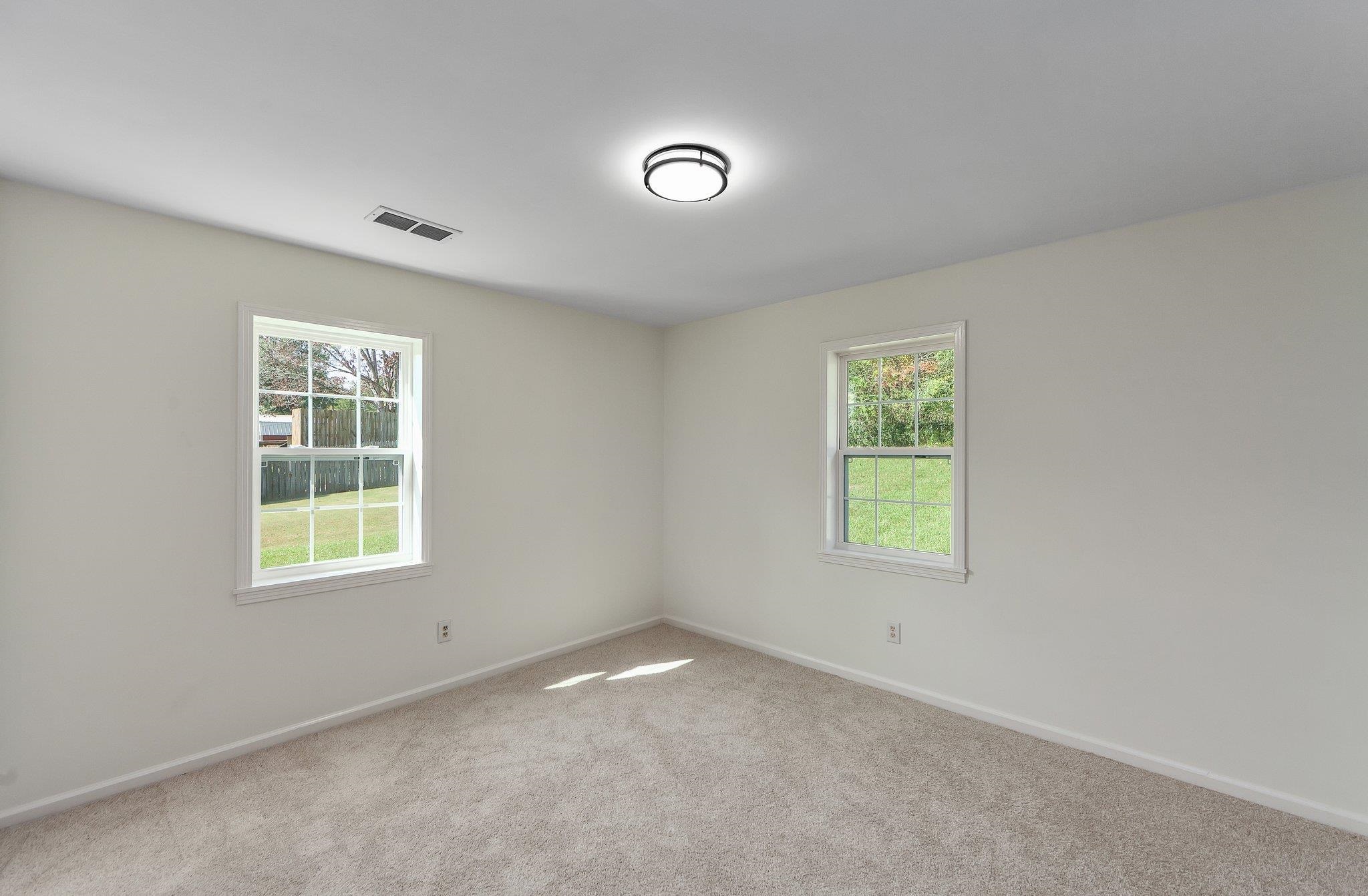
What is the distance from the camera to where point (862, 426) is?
3.86 m

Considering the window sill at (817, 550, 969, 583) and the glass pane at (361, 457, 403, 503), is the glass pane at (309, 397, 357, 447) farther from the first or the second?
the window sill at (817, 550, 969, 583)

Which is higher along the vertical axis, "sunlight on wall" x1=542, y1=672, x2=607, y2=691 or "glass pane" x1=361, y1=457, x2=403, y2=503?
"glass pane" x1=361, y1=457, x2=403, y2=503

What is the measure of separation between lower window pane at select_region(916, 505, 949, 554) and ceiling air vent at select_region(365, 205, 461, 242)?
302cm

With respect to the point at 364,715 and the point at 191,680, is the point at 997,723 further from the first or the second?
the point at 191,680

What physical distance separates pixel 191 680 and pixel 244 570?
51 centimetres

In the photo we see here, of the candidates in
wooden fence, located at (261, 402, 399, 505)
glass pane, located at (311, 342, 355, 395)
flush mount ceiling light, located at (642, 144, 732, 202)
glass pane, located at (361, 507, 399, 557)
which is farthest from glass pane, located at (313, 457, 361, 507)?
flush mount ceiling light, located at (642, 144, 732, 202)

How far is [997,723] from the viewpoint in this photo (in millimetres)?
3086

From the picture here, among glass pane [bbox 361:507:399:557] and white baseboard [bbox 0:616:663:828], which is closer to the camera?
white baseboard [bbox 0:616:663:828]

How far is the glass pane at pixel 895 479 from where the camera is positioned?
3.61m

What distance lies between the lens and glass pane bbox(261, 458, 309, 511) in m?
2.98

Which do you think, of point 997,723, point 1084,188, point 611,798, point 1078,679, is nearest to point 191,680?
point 611,798

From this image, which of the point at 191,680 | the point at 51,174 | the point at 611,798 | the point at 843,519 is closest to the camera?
the point at 51,174

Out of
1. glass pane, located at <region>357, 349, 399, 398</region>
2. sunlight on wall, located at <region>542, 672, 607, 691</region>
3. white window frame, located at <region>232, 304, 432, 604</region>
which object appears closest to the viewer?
white window frame, located at <region>232, 304, 432, 604</region>

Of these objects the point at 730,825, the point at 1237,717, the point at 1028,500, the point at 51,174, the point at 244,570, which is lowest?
the point at 730,825
